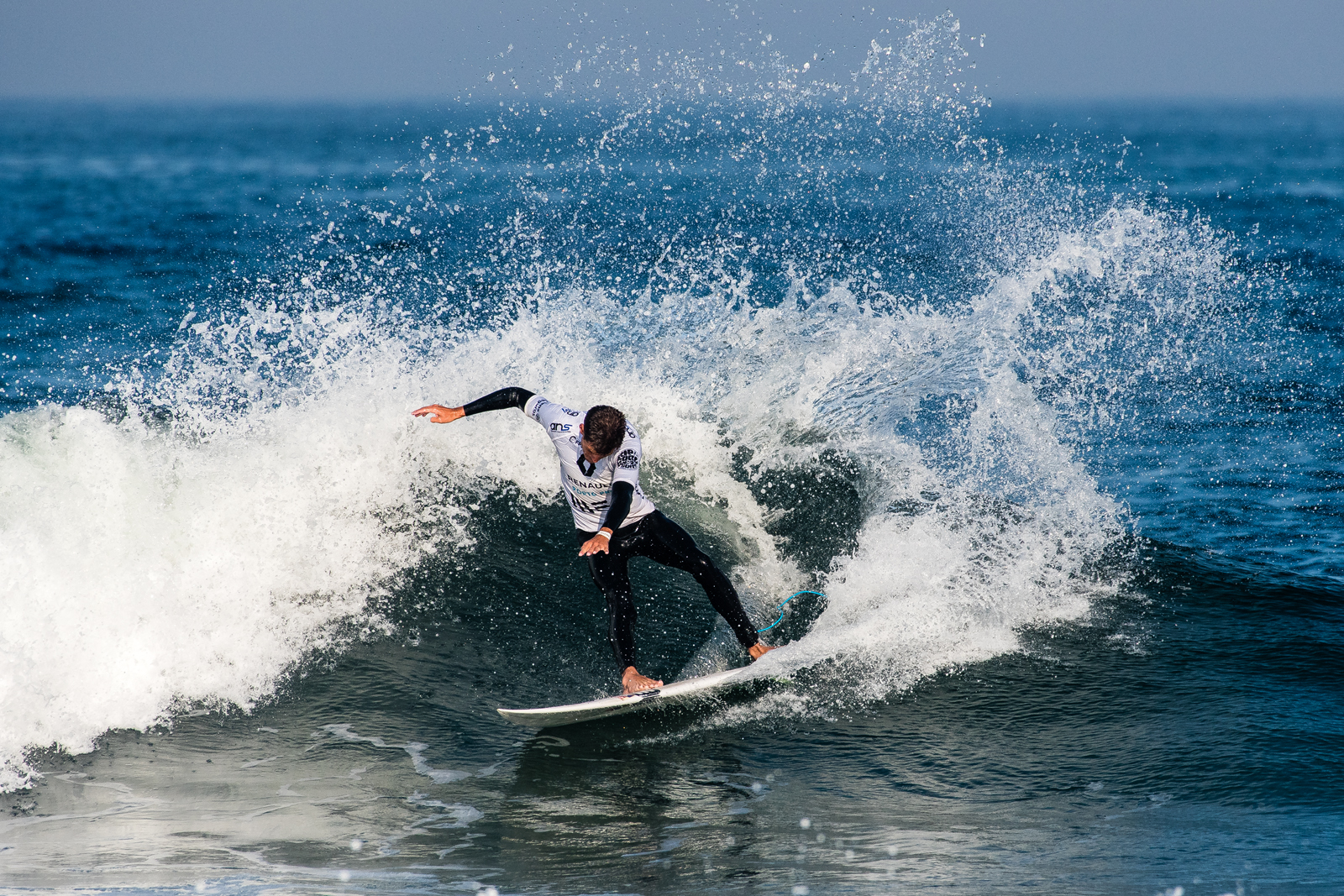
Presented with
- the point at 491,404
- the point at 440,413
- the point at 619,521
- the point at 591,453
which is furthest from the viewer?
the point at 491,404

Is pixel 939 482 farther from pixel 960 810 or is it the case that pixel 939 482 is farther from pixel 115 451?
pixel 115 451

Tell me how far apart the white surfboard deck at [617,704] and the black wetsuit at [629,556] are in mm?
194

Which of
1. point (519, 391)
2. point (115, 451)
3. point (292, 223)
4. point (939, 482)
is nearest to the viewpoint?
point (519, 391)

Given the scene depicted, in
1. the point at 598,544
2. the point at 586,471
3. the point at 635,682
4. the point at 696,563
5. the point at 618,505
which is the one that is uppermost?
the point at 586,471

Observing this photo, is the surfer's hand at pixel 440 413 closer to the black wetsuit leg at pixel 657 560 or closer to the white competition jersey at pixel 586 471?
the white competition jersey at pixel 586 471

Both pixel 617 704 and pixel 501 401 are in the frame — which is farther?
pixel 501 401

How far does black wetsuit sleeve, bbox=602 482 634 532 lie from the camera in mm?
5803

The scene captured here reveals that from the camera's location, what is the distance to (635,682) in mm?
5988

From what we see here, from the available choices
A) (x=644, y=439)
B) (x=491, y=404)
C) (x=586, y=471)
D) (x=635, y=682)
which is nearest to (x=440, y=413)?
(x=491, y=404)

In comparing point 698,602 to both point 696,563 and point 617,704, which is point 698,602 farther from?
point 617,704

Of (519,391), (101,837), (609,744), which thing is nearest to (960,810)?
(609,744)

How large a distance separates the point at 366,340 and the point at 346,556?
3.01 meters

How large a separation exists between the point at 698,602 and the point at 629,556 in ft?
5.14

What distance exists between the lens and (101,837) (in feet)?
16.3
